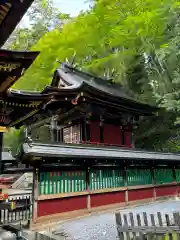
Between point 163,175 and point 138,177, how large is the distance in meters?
2.67

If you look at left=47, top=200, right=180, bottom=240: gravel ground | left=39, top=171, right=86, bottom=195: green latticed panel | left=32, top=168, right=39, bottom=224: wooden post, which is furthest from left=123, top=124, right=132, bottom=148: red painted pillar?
left=32, top=168, right=39, bottom=224: wooden post

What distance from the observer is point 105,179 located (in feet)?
39.7

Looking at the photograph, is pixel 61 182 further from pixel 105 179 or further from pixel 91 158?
pixel 105 179

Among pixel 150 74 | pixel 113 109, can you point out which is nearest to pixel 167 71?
pixel 150 74

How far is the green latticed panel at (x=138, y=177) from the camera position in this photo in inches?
527

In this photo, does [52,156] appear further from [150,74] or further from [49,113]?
→ [150,74]

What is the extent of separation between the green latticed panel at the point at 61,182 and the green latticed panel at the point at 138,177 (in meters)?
3.35

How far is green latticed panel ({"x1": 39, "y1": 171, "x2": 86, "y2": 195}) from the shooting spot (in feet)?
31.9

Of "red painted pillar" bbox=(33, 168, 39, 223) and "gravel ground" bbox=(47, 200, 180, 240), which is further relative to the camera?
"red painted pillar" bbox=(33, 168, 39, 223)

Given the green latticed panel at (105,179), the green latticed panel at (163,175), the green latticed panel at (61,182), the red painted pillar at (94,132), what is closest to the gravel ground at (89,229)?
the green latticed panel at (61,182)

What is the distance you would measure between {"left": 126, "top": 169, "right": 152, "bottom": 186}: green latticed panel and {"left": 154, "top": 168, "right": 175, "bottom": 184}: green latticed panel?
0.71 metres

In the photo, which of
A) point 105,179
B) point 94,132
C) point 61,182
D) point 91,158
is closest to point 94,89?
point 94,132

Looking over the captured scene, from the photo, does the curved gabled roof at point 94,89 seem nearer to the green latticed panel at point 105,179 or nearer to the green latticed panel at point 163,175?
the green latticed panel at point 163,175

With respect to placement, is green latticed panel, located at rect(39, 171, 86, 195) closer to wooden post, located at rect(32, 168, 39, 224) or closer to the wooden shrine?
the wooden shrine
